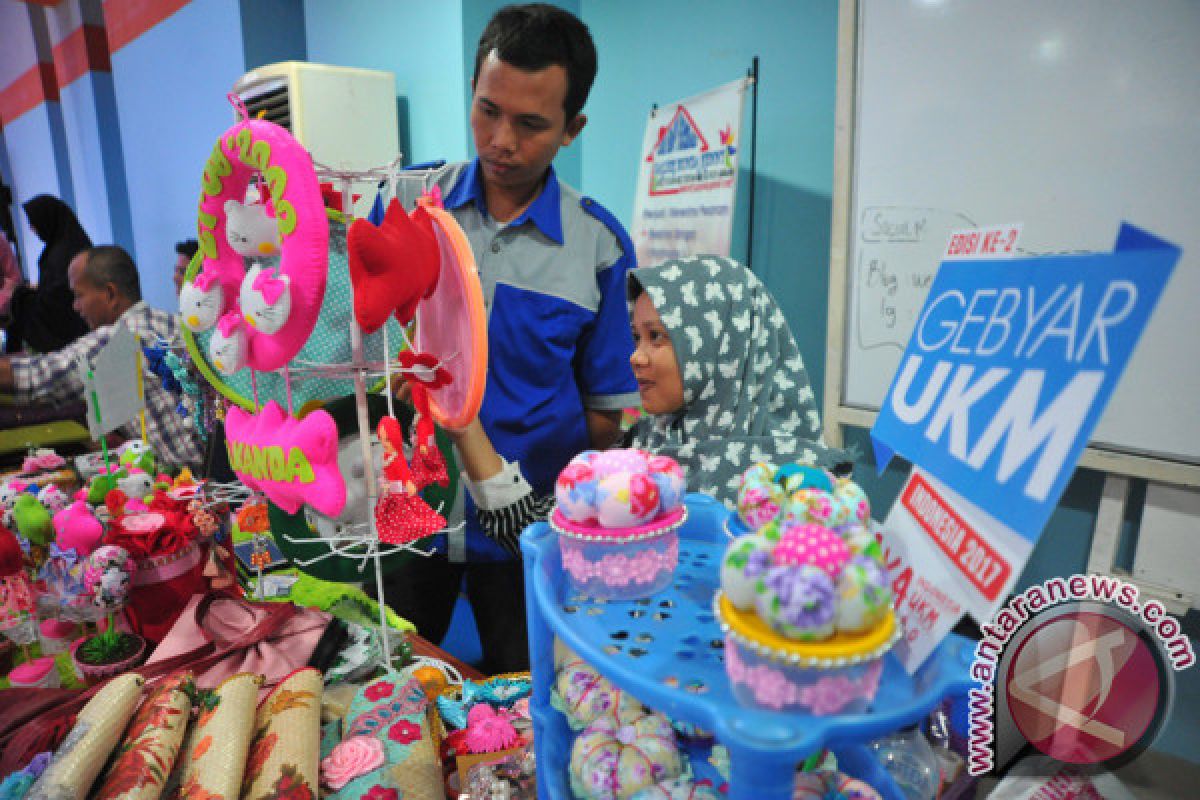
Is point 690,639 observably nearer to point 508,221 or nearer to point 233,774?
point 233,774

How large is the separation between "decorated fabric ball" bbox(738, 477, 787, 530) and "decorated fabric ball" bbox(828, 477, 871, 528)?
0.18 feet

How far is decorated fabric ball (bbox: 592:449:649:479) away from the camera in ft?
2.32

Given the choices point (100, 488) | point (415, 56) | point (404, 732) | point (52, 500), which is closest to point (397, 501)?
point (404, 732)

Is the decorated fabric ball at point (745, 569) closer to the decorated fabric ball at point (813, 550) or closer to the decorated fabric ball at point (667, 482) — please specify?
the decorated fabric ball at point (813, 550)

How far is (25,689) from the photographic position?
37.6 inches

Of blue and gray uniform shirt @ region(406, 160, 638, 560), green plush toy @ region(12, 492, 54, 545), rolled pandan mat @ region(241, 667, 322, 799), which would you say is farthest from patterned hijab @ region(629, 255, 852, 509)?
green plush toy @ region(12, 492, 54, 545)

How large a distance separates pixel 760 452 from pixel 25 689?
1.20 m

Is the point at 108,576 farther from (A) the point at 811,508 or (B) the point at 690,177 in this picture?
(B) the point at 690,177

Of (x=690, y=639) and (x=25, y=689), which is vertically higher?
(x=690, y=639)

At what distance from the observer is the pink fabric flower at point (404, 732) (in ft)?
2.74

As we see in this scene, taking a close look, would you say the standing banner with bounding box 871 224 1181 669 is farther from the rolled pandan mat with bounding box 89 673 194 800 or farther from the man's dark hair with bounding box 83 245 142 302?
the man's dark hair with bounding box 83 245 142 302

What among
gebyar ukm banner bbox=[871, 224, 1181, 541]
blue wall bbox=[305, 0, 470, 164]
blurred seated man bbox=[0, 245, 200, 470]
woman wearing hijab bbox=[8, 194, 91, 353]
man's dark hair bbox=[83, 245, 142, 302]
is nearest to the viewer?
Answer: gebyar ukm banner bbox=[871, 224, 1181, 541]

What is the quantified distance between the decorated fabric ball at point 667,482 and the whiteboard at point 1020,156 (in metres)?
0.95

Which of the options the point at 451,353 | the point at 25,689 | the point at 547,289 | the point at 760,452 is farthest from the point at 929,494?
the point at 25,689
